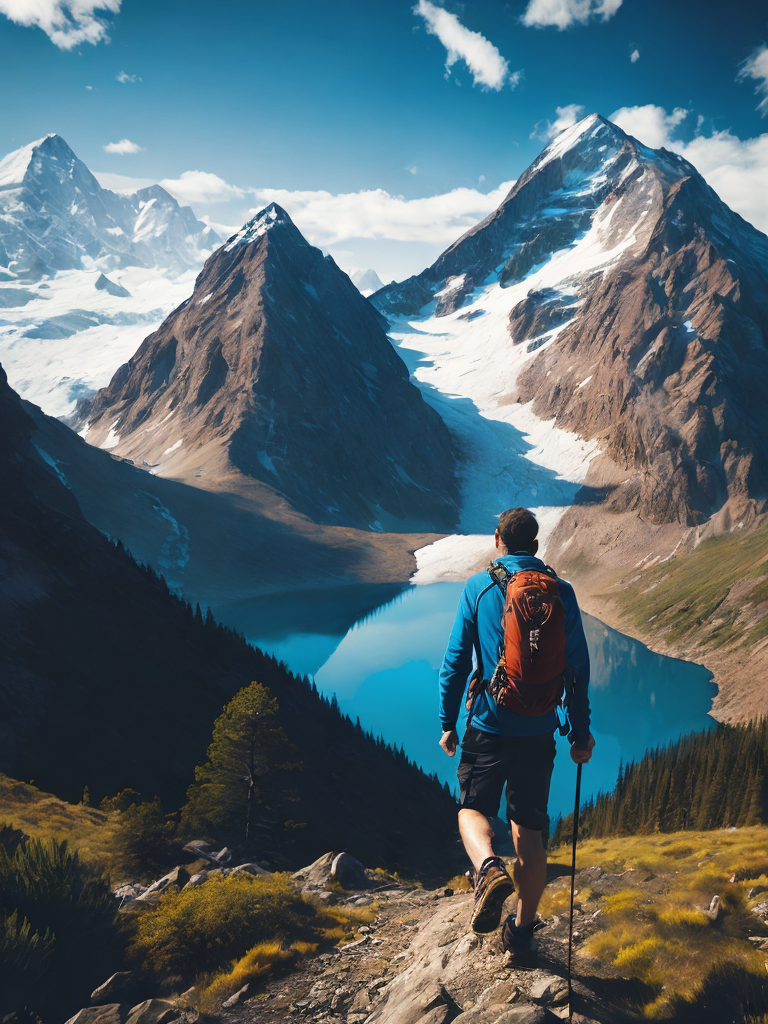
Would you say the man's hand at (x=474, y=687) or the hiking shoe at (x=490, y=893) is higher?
the man's hand at (x=474, y=687)

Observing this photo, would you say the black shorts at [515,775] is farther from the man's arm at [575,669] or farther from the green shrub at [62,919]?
the green shrub at [62,919]

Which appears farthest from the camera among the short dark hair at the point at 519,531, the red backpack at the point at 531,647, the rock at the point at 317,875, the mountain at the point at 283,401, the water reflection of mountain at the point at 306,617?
the mountain at the point at 283,401

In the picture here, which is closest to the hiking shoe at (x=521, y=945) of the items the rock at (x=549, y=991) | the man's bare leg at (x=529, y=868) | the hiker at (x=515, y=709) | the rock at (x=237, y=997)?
the hiker at (x=515, y=709)

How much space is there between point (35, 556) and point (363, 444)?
10412 cm

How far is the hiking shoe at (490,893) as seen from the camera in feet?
15.2

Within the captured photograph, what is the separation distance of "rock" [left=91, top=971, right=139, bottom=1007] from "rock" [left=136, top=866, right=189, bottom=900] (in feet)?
8.83

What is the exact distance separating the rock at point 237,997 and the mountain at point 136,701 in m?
14.4

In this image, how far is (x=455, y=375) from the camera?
182875 mm

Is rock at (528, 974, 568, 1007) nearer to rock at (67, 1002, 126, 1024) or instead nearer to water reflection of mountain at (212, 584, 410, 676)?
rock at (67, 1002, 126, 1024)

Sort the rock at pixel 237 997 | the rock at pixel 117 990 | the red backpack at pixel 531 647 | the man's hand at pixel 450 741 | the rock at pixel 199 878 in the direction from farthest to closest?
the rock at pixel 199 878
the rock at pixel 117 990
the rock at pixel 237 997
the man's hand at pixel 450 741
the red backpack at pixel 531 647

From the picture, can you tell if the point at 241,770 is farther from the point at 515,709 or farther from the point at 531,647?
the point at 531,647

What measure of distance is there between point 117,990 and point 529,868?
5564mm

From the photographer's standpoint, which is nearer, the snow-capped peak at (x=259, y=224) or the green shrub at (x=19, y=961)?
the green shrub at (x=19, y=961)

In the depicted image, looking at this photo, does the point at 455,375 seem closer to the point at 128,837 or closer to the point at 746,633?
the point at 746,633
